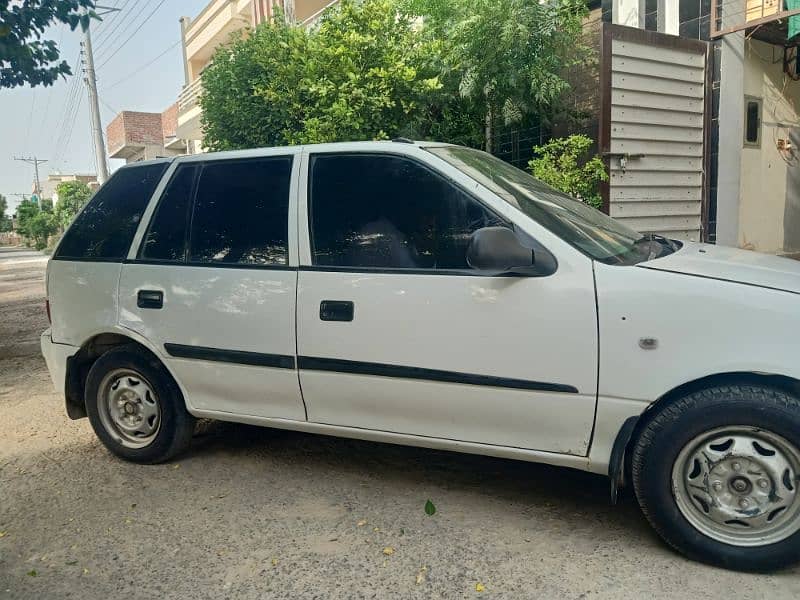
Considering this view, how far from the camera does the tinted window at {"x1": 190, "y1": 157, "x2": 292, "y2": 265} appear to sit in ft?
12.0

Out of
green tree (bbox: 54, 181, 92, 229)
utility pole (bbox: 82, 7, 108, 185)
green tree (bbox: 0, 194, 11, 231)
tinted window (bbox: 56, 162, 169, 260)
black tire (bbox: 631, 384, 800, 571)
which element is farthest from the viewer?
green tree (bbox: 0, 194, 11, 231)

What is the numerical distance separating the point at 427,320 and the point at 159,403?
6.19ft

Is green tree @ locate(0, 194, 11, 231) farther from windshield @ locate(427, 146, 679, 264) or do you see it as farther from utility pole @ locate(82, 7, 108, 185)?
windshield @ locate(427, 146, 679, 264)

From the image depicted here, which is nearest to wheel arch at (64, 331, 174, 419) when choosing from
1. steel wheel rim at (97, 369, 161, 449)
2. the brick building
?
steel wheel rim at (97, 369, 161, 449)

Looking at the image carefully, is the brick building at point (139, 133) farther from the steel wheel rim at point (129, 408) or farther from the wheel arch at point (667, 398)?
the wheel arch at point (667, 398)

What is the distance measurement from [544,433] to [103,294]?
2755mm

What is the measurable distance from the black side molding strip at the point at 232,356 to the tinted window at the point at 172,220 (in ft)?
1.76

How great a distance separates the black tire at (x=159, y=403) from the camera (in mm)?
4047

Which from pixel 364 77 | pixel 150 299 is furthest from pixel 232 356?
pixel 364 77

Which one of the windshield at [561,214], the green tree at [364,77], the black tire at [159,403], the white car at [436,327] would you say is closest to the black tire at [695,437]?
the white car at [436,327]

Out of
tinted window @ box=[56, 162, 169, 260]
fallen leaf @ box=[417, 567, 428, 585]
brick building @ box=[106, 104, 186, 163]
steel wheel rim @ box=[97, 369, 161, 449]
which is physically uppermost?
brick building @ box=[106, 104, 186, 163]

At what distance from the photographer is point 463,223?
3.23 m

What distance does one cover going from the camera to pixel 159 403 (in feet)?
13.4

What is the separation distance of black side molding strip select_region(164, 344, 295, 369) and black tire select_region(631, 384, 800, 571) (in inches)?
71.0
